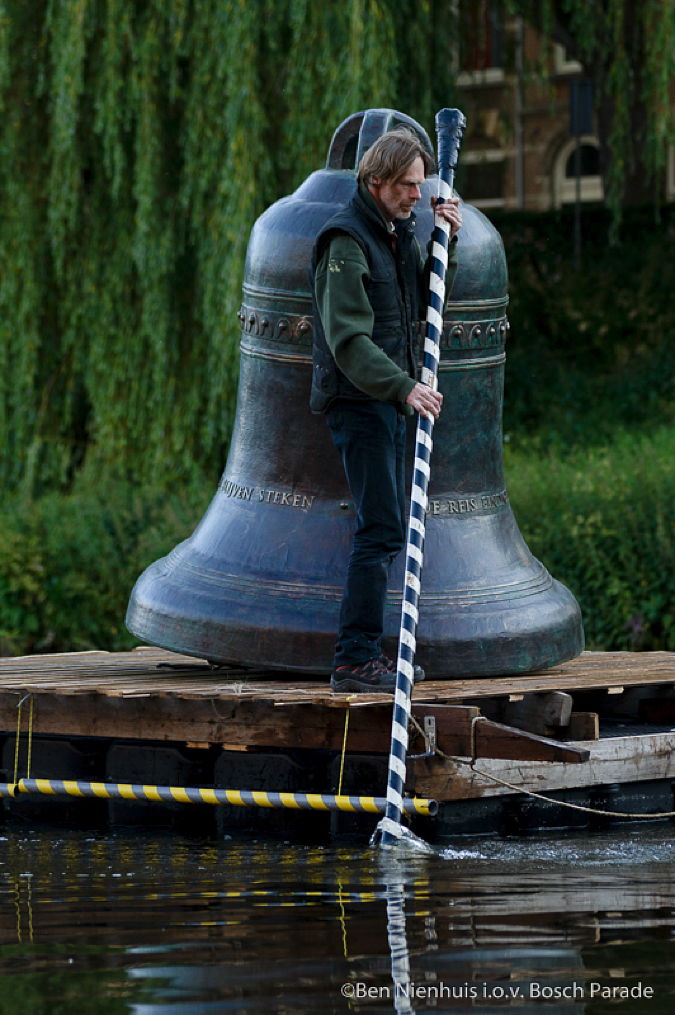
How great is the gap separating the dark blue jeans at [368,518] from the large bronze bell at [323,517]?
28 cm

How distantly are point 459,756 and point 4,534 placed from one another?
21.4 ft

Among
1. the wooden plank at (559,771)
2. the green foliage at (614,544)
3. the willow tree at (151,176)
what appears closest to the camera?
the wooden plank at (559,771)

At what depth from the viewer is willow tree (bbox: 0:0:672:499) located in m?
12.3

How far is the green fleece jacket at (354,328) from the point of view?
638 centimetres

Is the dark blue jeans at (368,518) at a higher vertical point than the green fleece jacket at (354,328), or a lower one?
lower

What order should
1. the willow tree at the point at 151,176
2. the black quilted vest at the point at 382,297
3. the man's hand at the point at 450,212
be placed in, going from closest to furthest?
the black quilted vest at the point at 382,297, the man's hand at the point at 450,212, the willow tree at the point at 151,176

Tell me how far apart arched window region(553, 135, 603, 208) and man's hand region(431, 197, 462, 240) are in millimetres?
19945

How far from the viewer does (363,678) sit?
6.65 m

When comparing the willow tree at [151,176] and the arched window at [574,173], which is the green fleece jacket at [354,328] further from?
the arched window at [574,173]

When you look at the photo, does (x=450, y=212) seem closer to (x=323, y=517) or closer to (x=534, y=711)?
(x=323, y=517)

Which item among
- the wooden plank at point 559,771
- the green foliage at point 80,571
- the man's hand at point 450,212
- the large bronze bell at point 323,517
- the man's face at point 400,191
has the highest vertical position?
the man's face at point 400,191

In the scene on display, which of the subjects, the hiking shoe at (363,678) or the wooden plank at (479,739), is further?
the hiking shoe at (363,678)

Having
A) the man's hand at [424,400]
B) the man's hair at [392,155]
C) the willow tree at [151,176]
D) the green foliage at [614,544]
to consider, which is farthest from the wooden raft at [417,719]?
the willow tree at [151,176]

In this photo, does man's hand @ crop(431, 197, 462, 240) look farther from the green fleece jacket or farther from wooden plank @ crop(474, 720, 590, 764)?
wooden plank @ crop(474, 720, 590, 764)
